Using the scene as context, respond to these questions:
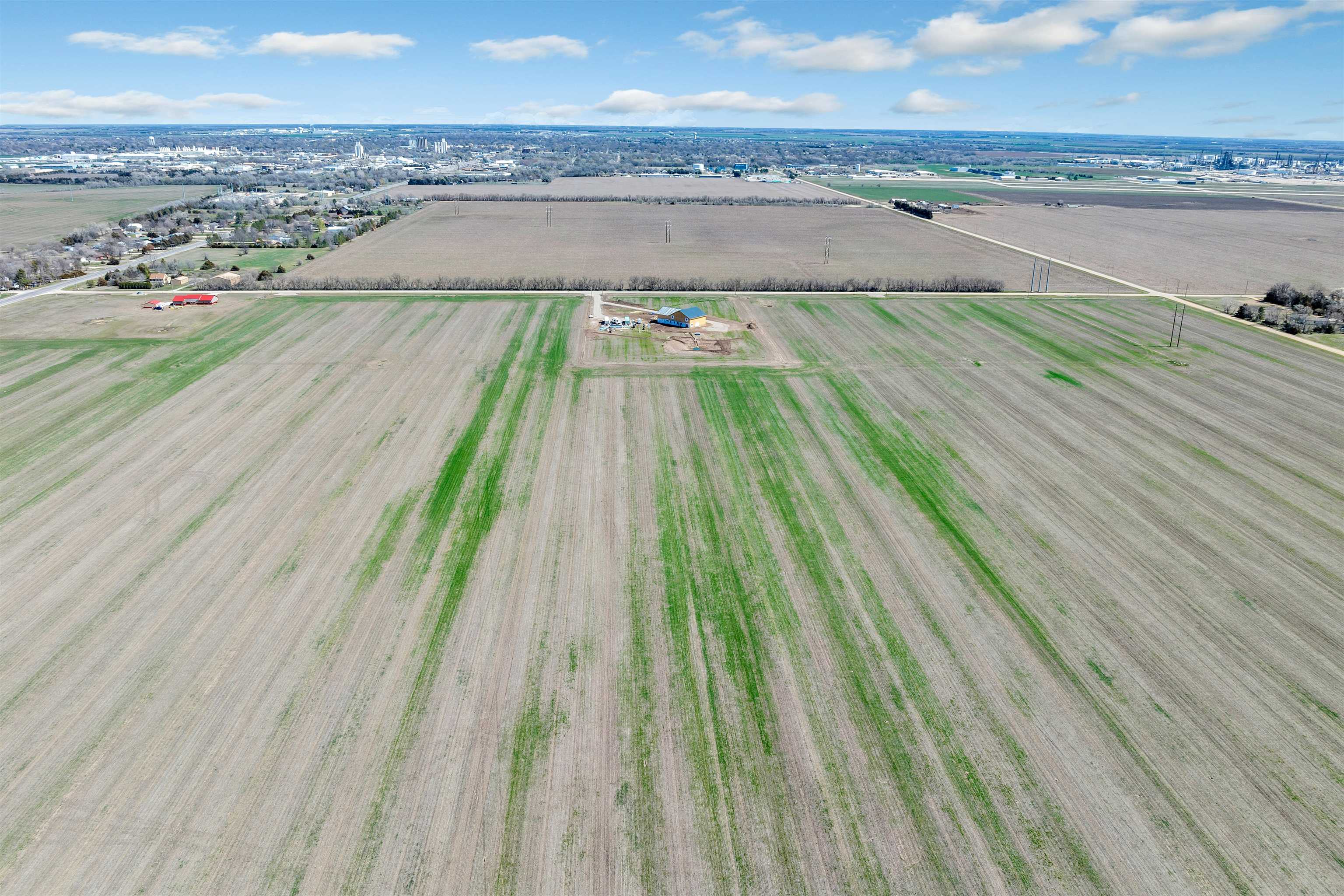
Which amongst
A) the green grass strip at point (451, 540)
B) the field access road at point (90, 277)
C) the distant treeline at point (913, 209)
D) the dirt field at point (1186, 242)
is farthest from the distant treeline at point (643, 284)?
the distant treeline at point (913, 209)

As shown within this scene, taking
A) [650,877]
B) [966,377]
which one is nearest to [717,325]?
[966,377]

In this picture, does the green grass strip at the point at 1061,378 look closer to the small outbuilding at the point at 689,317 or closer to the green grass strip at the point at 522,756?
the small outbuilding at the point at 689,317

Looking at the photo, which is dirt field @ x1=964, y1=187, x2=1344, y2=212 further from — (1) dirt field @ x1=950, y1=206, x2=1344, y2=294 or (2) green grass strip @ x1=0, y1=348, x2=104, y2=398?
(2) green grass strip @ x1=0, y1=348, x2=104, y2=398

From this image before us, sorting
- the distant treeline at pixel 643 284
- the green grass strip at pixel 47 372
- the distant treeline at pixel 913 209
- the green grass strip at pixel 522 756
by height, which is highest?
the distant treeline at pixel 913 209

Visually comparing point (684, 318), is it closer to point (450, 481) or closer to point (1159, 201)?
point (450, 481)

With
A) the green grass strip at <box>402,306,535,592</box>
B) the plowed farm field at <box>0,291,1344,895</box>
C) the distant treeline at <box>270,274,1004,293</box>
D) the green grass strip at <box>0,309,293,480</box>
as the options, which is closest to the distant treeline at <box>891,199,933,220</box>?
the distant treeline at <box>270,274,1004,293</box>
